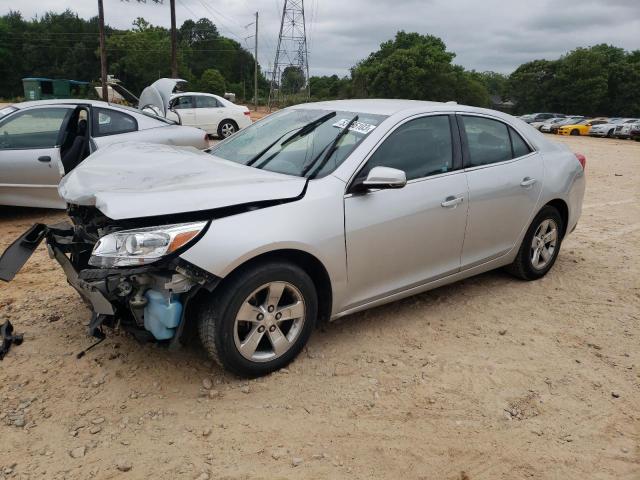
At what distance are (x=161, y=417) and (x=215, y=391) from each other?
1.10 ft

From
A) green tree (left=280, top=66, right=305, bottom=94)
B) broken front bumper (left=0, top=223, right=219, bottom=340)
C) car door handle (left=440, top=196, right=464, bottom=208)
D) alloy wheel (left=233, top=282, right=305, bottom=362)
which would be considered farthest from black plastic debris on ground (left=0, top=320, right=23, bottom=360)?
green tree (left=280, top=66, right=305, bottom=94)

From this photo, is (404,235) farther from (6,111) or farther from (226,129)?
(226,129)

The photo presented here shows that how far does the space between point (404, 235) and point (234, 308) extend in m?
1.28

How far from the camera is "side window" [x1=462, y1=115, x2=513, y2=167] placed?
409 cm

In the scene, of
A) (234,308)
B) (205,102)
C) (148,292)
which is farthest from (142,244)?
(205,102)

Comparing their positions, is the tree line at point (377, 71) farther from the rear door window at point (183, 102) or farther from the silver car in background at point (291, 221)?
the silver car in background at point (291, 221)

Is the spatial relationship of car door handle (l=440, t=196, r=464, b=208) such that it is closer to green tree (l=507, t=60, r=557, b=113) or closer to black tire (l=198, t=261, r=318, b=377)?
black tire (l=198, t=261, r=318, b=377)

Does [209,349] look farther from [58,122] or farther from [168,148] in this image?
[58,122]

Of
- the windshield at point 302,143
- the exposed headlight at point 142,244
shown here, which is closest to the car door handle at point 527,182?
the windshield at point 302,143

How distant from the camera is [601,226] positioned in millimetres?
7117

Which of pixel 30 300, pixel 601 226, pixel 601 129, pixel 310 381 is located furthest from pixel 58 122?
pixel 601 129

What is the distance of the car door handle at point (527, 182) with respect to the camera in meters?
4.33

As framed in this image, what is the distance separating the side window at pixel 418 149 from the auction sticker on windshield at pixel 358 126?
0.48ft

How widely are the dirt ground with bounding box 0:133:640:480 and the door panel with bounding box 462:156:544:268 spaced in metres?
0.50
